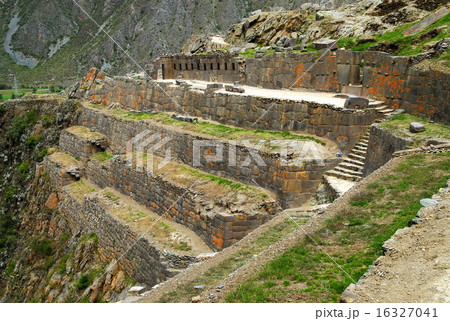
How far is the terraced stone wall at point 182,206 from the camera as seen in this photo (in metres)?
12.2

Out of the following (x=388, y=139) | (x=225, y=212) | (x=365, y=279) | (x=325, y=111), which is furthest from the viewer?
(x=325, y=111)

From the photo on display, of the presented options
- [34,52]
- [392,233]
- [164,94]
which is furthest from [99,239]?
[34,52]

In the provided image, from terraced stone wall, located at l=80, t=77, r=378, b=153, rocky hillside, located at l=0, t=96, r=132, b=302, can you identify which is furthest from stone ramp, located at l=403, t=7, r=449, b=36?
rocky hillside, located at l=0, t=96, r=132, b=302

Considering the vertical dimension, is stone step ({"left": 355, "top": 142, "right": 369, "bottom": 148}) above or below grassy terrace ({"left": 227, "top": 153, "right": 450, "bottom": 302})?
below

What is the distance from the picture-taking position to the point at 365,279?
5.57 metres

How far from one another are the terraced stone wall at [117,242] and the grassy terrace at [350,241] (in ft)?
19.3

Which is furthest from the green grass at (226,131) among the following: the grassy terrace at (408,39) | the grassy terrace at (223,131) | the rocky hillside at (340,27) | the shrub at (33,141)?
the shrub at (33,141)

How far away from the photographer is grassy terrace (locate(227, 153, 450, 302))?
6.02 meters

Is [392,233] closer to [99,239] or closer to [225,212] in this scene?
[225,212]

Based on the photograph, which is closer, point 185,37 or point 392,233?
point 392,233

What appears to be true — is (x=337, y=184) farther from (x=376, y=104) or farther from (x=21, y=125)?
(x=21, y=125)

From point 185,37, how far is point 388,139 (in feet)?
247

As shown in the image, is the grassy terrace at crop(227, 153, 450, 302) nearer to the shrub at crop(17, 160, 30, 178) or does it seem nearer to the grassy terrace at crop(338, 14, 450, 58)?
the grassy terrace at crop(338, 14, 450, 58)

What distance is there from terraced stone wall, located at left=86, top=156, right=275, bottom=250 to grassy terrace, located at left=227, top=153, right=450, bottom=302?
415 centimetres
